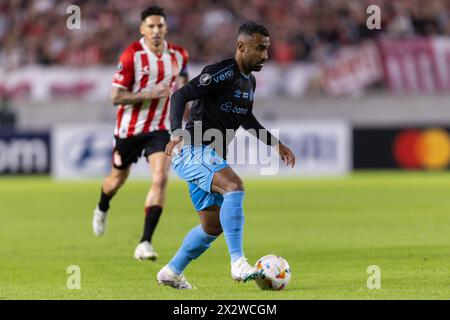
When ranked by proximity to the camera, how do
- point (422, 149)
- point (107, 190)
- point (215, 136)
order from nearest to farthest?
point (215, 136), point (107, 190), point (422, 149)

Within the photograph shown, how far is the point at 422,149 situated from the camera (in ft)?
83.1

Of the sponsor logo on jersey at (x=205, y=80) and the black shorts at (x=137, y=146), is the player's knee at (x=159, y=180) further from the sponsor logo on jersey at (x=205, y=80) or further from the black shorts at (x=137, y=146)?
the sponsor logo on jersey at (x=205, y=80)

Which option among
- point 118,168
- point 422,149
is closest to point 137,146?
point 118,168

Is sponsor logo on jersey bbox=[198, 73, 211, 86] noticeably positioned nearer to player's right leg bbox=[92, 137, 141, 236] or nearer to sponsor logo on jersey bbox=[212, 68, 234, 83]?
sponsor logo on jersey bbox=[212, 68, 234, 83]

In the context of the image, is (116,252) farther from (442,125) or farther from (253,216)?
(442,125)

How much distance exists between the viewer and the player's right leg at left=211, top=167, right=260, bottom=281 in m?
7.77

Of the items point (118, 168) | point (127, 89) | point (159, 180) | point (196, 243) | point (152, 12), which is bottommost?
point (196, 243)

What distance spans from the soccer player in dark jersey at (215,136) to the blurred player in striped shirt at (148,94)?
2939 mm

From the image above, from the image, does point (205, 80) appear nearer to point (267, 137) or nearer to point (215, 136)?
point (215, 136)

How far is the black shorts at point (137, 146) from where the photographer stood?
37.7 ft

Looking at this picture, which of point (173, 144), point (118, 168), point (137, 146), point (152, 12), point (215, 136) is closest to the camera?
point (173, 144)

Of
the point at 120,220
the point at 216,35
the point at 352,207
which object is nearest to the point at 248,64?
the point at 120,220

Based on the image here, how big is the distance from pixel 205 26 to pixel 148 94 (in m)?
16.3
